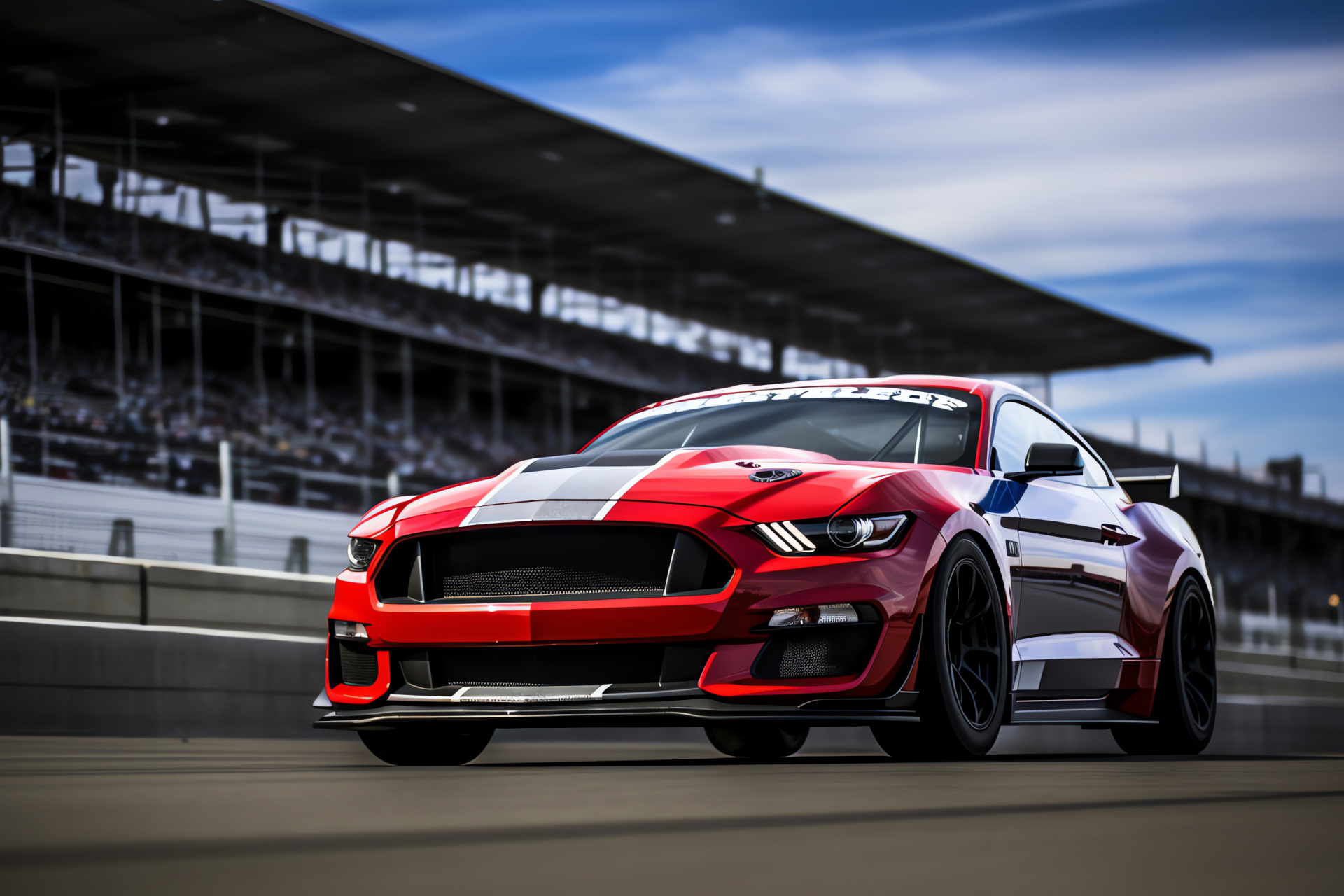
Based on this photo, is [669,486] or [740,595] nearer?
[740,595]

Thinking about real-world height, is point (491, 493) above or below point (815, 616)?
above

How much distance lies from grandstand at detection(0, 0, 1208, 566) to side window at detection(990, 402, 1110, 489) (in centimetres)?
826

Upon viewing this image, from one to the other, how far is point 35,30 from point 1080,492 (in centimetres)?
2024

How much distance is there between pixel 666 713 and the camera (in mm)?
4605

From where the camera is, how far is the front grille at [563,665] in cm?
477

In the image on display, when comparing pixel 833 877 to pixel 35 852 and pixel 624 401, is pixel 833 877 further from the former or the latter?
pixel 624 401

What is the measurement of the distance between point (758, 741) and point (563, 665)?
1924 mm

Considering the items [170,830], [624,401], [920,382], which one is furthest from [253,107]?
[170,830]

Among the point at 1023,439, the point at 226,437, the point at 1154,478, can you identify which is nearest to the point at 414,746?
the point at 1023,439

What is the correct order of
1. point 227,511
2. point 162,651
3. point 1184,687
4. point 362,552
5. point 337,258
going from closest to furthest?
point 362,552 < point 1184,687 < point 162,651 < point 227,511 < point 337,258

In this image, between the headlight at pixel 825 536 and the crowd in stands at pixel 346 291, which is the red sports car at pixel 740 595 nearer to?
the headlight at pixel 825 536

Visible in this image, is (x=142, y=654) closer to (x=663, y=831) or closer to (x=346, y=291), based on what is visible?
(x=663, y=831)

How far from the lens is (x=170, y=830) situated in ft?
8.73

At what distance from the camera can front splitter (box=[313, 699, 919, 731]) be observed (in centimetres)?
462
